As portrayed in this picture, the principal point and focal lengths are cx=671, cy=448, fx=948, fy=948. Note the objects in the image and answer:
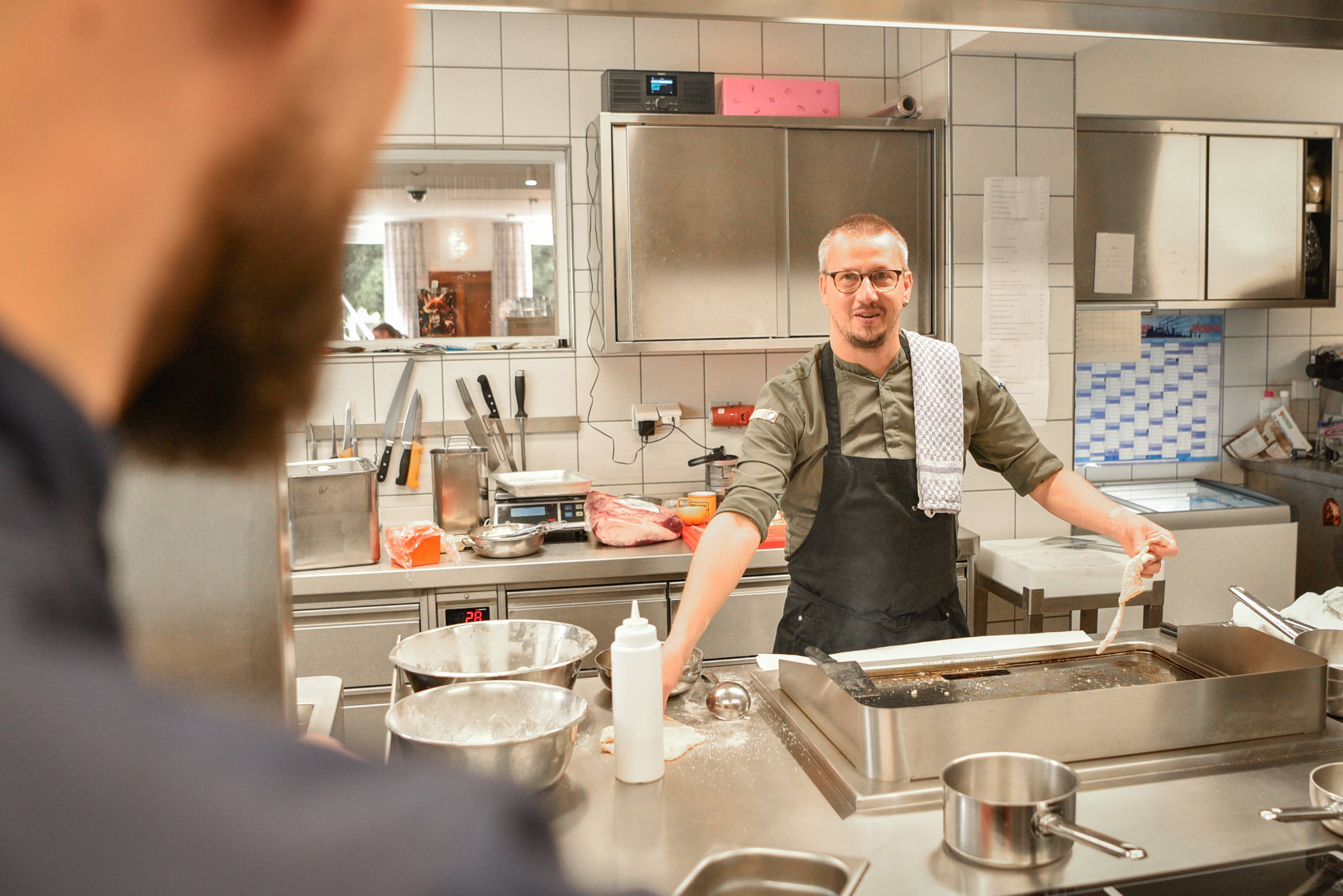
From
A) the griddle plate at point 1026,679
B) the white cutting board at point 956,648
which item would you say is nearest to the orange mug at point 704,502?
the white cutting board at point 956,648

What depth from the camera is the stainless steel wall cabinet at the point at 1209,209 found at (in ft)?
12.1

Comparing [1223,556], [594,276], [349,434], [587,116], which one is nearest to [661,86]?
[587,116]

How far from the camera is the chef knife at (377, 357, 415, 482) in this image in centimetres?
360

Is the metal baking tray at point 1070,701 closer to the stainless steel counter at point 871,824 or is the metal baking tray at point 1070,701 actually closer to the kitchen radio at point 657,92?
the stainless steel counter at point 871,824

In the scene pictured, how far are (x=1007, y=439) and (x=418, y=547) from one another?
178 centimetres

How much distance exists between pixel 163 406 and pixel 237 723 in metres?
0.08

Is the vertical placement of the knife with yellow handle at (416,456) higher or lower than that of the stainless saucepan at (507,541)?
higher

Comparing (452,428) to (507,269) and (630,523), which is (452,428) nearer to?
(507,269)

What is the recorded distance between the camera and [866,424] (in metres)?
2.44

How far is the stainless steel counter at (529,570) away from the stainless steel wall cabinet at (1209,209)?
1.93 meters

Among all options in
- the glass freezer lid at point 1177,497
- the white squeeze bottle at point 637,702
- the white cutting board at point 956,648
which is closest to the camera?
the white squeeze bottle at point 637,702

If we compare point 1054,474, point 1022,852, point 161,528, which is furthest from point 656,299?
point 161,528

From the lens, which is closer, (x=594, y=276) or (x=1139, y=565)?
(x=1139, y=565)

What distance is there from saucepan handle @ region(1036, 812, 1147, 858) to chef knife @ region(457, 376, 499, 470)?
280 centimetres
